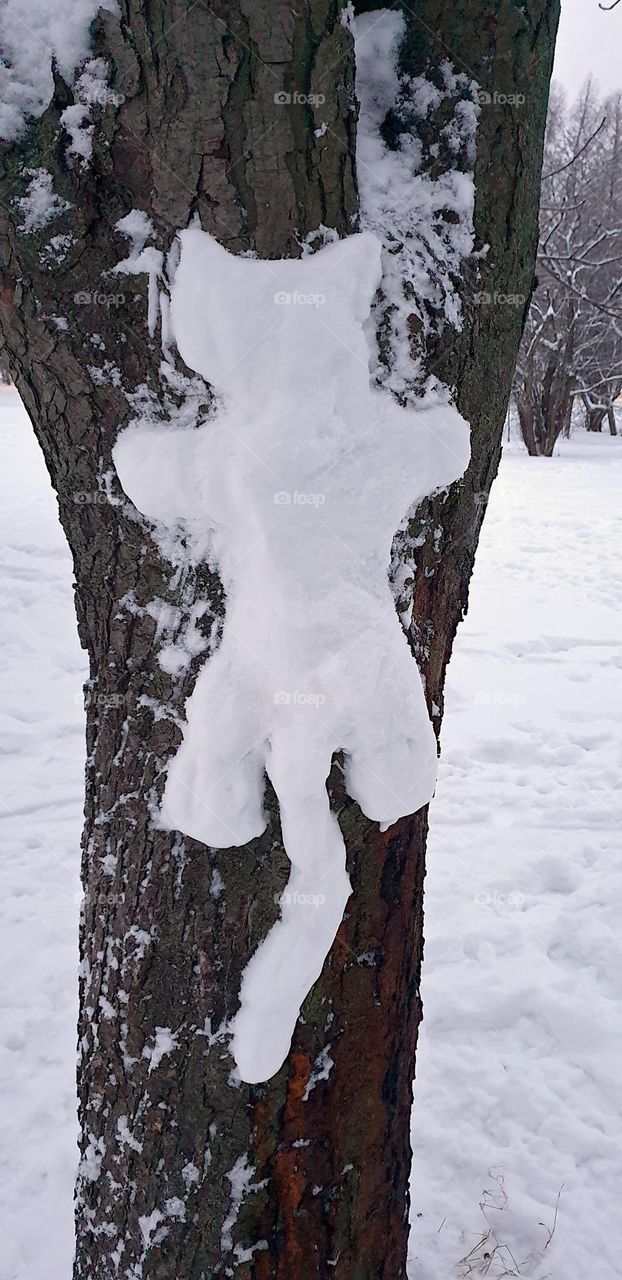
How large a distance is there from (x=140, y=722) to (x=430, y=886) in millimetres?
2252

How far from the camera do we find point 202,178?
1.04 meters

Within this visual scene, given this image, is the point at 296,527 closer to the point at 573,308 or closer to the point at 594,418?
the point at 573,308

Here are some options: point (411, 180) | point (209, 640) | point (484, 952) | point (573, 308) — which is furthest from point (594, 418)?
point (209, 640)

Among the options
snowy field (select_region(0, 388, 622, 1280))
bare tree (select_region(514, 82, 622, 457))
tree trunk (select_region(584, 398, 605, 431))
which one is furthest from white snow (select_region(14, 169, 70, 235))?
tree trunk (select_region(584, 398, 605, 431))

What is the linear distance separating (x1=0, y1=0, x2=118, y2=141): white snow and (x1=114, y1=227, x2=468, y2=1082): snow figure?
25 cm

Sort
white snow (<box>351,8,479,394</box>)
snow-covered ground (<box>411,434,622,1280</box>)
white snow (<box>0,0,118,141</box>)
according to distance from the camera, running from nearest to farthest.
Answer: white snow (<box>0,0,118,141</box>), white snow (<box>351,8,479,394</box>), snow-covered ground (<box>411,434,622,1280</box>)

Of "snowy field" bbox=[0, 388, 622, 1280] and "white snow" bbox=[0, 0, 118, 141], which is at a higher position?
"white snow" bbox=[0, 0, 118, 141]

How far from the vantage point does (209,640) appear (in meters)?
1.16

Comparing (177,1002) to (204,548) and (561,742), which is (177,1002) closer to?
(204,548)

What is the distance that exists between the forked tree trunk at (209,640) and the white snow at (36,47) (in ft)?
0.08

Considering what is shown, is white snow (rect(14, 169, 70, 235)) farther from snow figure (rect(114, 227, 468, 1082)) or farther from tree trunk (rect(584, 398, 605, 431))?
tree trunk (rect(584, 398, 605, 431))

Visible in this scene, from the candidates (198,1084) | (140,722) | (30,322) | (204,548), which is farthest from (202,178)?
(198,1084)

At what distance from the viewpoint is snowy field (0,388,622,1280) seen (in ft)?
6.78

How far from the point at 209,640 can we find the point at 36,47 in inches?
30.6
